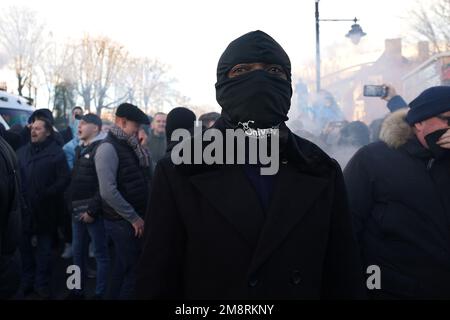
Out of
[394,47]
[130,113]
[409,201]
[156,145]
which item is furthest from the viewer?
[394,47]

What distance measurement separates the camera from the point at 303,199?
1.72 metres

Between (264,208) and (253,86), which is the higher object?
(253,86)

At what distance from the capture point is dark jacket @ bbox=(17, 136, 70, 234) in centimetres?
485

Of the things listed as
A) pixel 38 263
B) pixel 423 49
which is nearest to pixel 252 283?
pixel 38 263

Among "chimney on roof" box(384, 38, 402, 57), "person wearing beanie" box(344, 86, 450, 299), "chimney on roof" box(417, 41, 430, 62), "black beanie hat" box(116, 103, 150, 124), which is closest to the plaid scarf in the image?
"black beanie hat" box(116, 103, 150, 124)

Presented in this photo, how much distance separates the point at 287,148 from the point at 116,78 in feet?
133

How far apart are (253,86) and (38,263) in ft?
13.5

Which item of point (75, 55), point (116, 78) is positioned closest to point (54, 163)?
point (75, 55)

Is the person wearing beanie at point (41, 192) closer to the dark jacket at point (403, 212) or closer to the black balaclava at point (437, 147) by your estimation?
the dark jacket at point (403, 212)

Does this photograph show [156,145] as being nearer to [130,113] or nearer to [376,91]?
[130,113]

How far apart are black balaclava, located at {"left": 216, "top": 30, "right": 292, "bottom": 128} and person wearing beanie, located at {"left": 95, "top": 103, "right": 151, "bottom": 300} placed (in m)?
2.31

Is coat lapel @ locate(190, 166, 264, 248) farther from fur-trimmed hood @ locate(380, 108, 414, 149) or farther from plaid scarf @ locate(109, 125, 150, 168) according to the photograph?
plaid scarf @ locate(109, 125, 150, 168)

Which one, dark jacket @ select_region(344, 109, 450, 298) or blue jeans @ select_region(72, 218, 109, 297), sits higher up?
dark jacket @ select_region(344, 109, 450, 298)

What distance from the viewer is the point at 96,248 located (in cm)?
446
